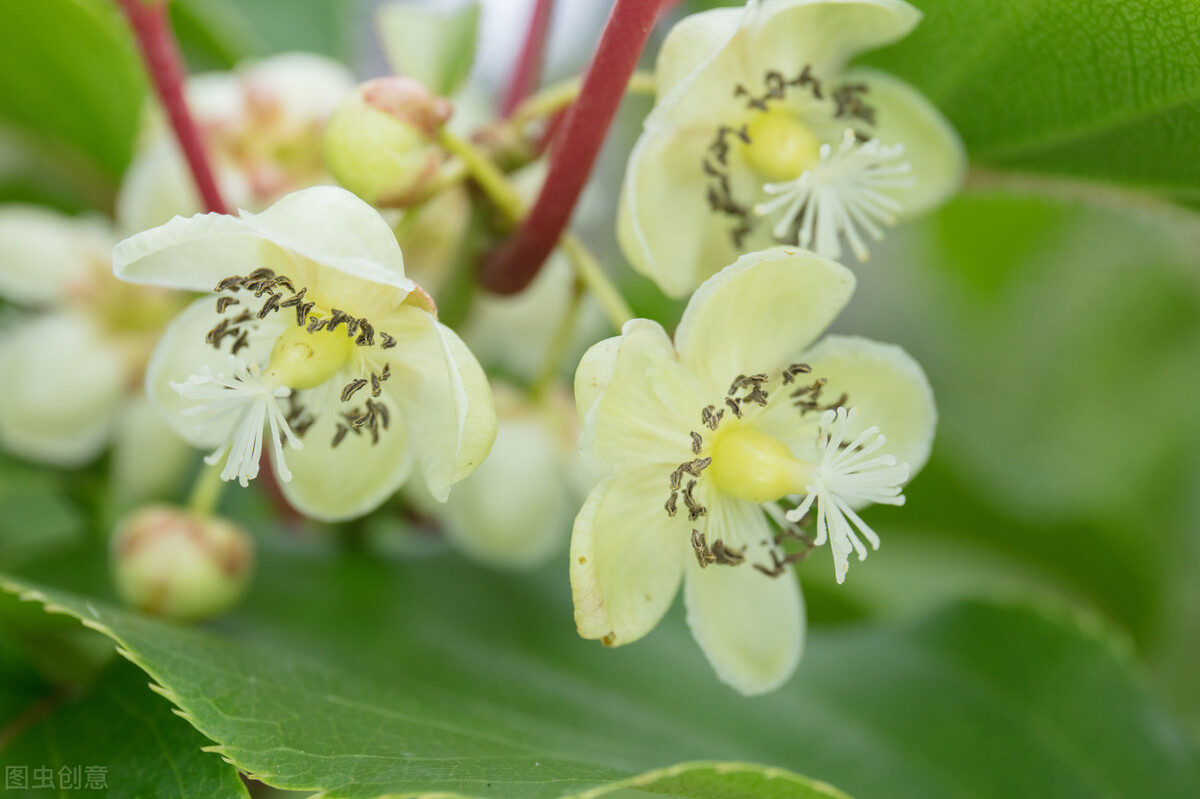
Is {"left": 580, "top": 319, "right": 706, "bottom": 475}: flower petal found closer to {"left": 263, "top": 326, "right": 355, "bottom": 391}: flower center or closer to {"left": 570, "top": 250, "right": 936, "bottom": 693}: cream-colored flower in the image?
{"left": 570, "top": 250, "right": 936, "bottom": 693}: cream-colored flower

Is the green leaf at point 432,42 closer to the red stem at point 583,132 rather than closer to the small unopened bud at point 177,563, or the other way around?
the red stem at point 583,132

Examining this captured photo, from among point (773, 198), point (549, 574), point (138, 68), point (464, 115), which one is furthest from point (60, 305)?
point (773, 198)

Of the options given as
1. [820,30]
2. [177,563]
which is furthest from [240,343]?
[820,30]

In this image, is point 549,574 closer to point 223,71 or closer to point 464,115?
point 464,115

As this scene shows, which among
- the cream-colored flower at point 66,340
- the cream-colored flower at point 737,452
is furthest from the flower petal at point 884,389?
the cream-colored flower at point 66,340

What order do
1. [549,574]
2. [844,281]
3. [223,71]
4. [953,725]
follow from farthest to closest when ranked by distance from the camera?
[223,71] → [549,574] → [953,725] → [844,281]
